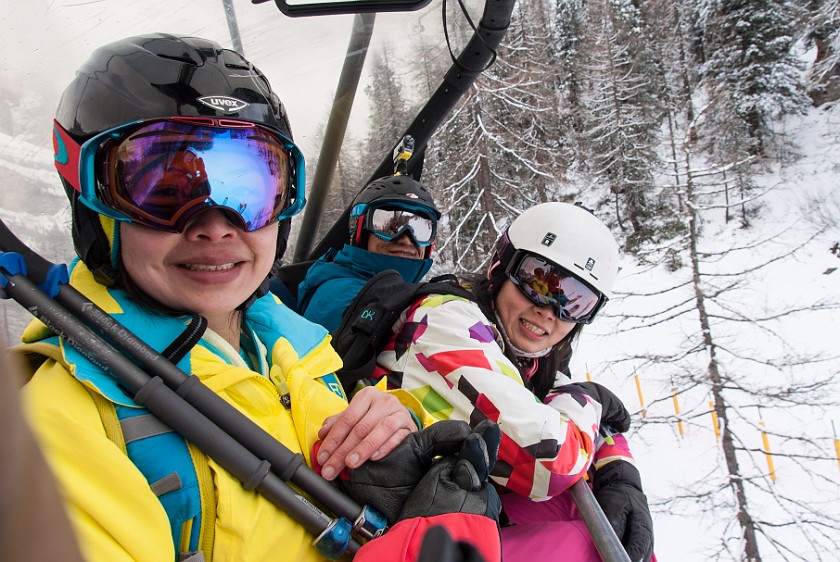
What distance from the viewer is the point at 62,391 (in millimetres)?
1060

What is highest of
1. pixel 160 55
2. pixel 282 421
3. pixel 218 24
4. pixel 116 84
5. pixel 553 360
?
pixel 218 24

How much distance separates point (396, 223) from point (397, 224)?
0.01 m

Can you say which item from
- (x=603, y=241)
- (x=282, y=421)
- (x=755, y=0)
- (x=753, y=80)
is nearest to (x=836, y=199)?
Answer: (x=753, y=80)

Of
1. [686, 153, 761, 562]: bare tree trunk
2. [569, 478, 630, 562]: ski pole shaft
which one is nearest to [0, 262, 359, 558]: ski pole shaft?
[569, 478, 630, 562]: ski pole shaft

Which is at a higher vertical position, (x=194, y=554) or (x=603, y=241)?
(x=603, y=241)

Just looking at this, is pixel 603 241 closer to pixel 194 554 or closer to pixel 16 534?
pixel 194 554

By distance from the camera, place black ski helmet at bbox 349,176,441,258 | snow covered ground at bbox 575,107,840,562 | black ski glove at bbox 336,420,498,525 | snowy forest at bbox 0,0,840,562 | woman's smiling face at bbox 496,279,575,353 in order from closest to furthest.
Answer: black ski glove at bbox 336,420,498,525, woman's smiling face at bbox 496,279,575,353, black ski helmet at bbox 349,176,441,258, snowy forest at bbox 0,0,840,562, snow covered ground at bbox 575,107,840,562

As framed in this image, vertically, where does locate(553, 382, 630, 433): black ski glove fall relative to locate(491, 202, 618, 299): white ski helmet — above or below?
below

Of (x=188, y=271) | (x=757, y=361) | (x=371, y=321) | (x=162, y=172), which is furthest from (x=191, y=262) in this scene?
(x=757, y=361)

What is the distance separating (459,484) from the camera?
1.25 meters

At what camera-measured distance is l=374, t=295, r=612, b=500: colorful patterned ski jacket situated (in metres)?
2.07

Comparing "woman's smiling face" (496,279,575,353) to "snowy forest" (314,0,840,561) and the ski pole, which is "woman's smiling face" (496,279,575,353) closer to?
the ski pole

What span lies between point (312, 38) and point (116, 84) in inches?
60.6

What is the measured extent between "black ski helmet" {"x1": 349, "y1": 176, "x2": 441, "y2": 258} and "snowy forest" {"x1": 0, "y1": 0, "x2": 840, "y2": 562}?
5.0 inches
